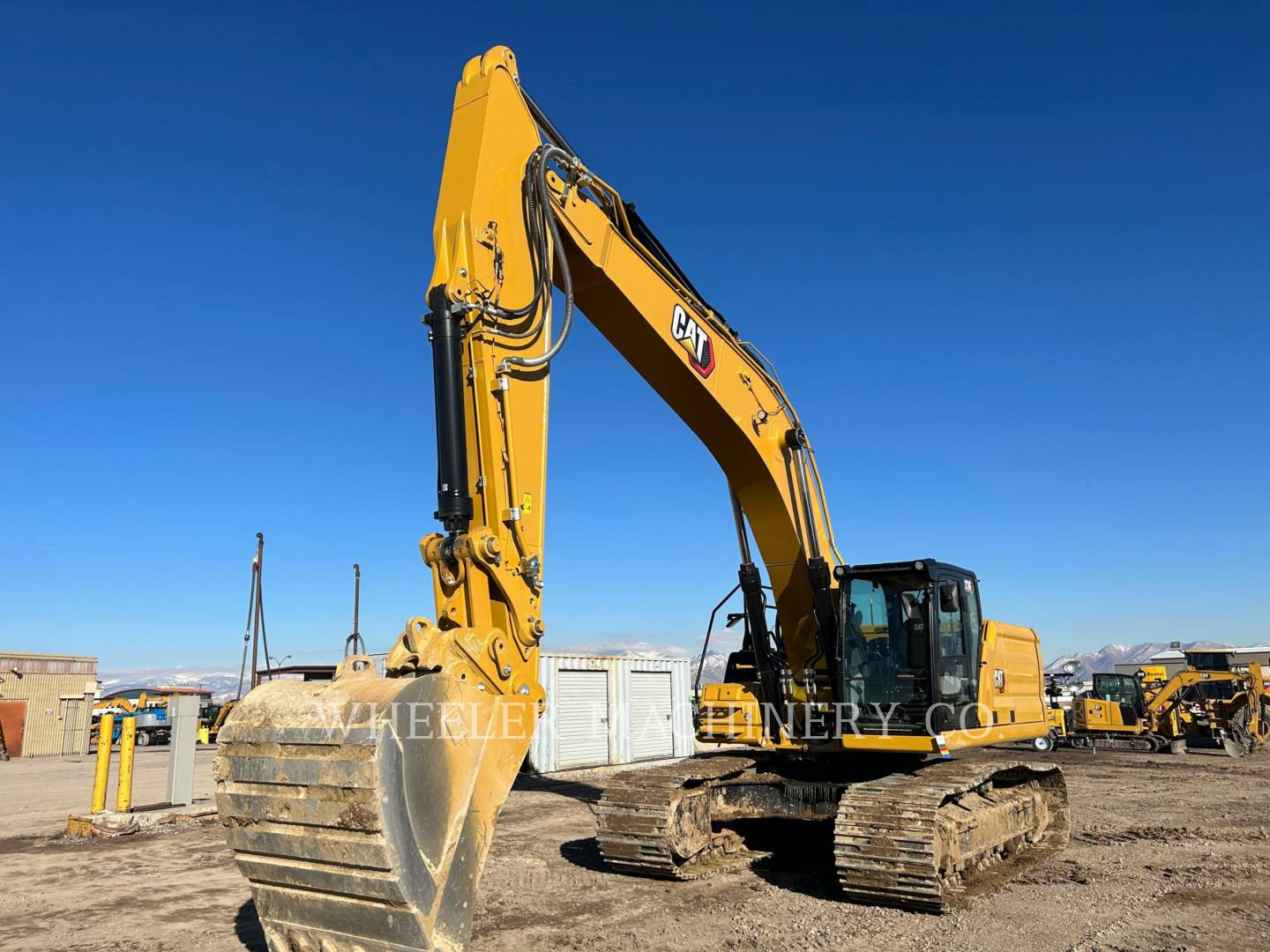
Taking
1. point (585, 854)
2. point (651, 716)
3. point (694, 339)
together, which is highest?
point (694, 339)

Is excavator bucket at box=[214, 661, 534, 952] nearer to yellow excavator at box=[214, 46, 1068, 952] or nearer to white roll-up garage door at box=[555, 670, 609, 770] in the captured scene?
yellow excavator at box=[214, 46, 1068, 952]

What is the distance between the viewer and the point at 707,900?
27.0 feet

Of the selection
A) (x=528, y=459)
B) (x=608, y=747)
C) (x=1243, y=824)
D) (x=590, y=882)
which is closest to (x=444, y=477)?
(x=528, y=459)

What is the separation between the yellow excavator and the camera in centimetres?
477

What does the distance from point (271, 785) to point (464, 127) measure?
14.9 ft

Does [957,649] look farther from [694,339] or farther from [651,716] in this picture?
[651,716]

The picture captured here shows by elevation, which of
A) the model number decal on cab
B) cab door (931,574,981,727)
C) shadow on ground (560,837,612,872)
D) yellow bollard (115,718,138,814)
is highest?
the model number decal on cab

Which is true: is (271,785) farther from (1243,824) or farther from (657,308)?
(1243,824)

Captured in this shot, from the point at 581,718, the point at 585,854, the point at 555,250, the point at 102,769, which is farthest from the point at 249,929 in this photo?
the point at 581,718

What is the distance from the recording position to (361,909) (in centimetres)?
470

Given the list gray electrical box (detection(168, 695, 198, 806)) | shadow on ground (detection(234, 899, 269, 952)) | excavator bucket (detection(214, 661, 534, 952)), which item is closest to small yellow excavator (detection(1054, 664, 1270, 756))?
gray electrical box (detection(168, 695, 198, 806))

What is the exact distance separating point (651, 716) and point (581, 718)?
3.09m

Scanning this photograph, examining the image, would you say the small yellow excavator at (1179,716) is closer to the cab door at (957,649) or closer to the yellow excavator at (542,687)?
the yellow excavator at (542,687)

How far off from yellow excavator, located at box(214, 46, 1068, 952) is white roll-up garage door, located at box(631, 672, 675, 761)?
12978 mm
